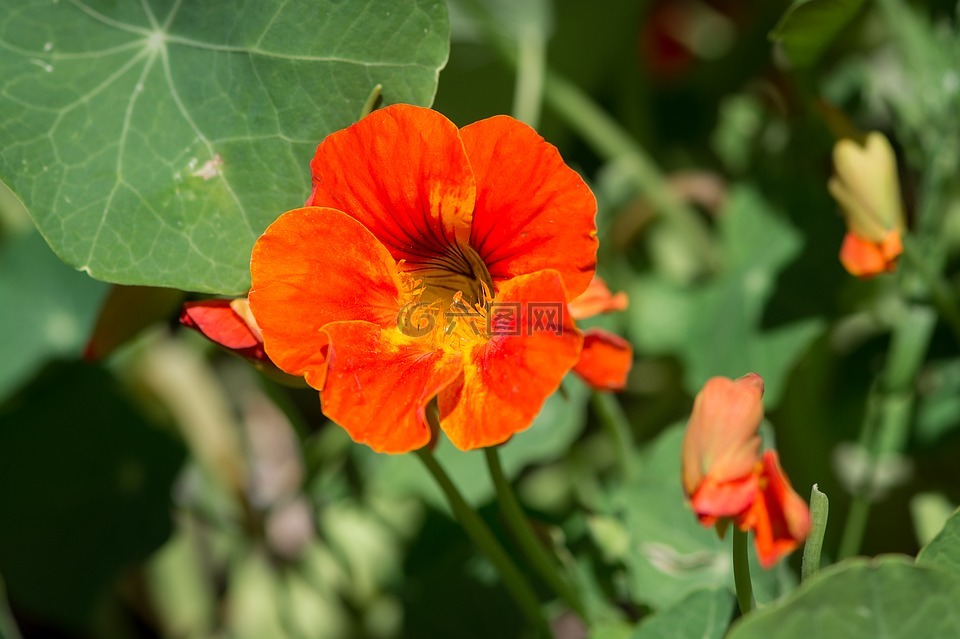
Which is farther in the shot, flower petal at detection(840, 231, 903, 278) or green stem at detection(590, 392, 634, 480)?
green stem at detection(590, 392, 634, 480)

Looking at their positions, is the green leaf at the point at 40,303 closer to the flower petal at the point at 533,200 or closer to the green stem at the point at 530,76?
the green stem at the point at 530,76

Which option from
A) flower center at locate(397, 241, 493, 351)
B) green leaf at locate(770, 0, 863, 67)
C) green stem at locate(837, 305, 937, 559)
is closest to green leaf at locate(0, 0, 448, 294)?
flower center at locate(397, 241, 493, 351)

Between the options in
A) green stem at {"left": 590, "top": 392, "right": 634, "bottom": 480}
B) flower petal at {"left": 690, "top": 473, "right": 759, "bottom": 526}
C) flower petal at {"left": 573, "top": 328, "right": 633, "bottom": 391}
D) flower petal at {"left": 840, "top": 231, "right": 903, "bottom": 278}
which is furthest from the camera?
green stem at {"left": 590, "top": 392, "right": 634, "bottom": 480}

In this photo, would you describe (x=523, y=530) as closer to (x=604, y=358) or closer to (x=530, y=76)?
(x=604, y=358)

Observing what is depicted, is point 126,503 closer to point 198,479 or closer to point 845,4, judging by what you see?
point 198,479

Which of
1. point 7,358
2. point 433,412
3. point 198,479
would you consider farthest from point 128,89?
point 198,479

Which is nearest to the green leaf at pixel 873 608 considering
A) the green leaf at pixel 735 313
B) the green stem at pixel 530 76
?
the green leaf at pixel 735 313

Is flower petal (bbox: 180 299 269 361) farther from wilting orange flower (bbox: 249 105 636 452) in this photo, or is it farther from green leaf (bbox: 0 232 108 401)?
green leaf (bbox: 0 232 108 401)

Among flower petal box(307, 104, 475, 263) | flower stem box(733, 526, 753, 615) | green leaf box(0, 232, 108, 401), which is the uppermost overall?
flower petal box(307, 104, 475, 263)
